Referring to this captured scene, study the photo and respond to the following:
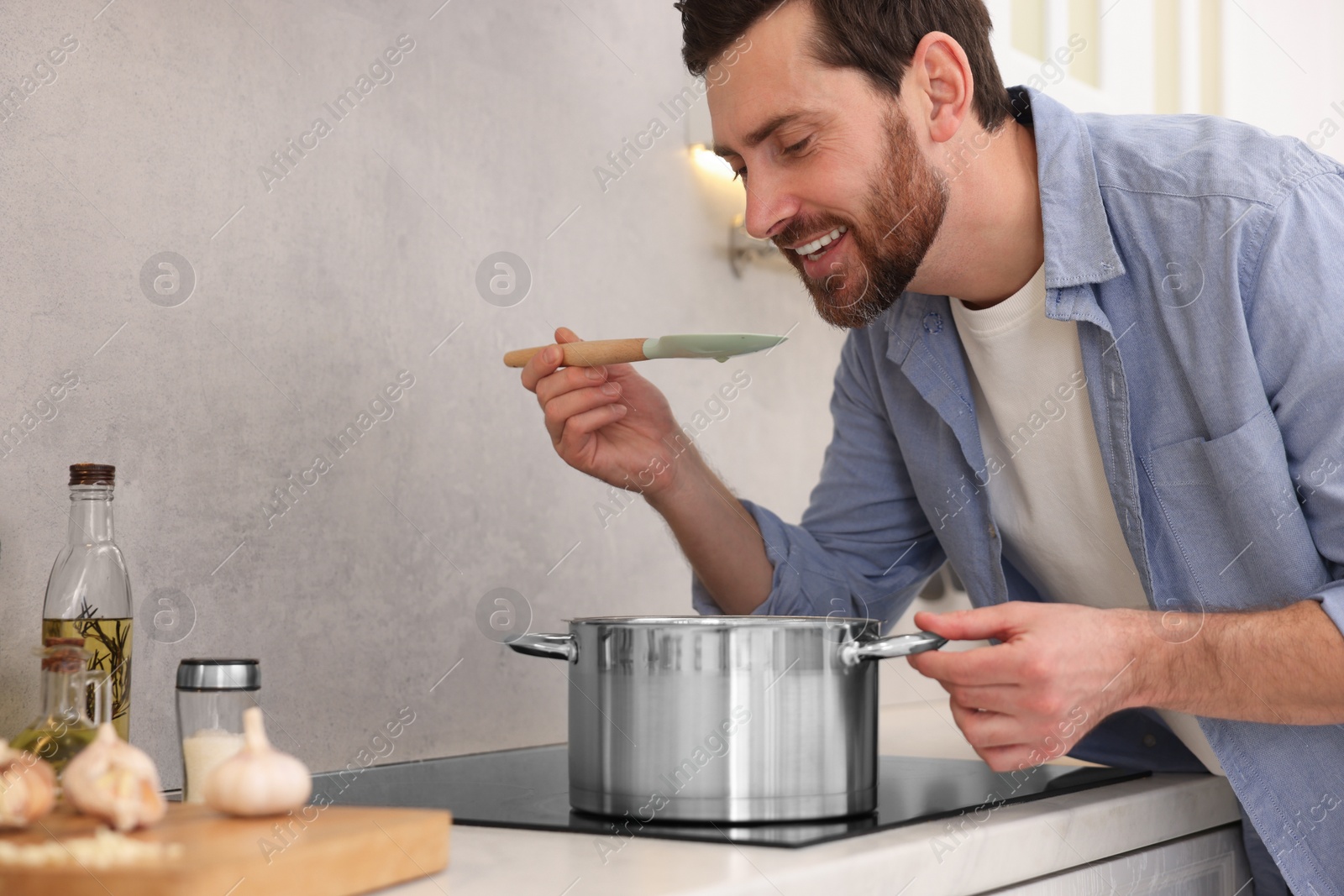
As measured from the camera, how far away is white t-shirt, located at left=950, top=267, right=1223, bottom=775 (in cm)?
111

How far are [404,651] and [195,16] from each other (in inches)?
25.3

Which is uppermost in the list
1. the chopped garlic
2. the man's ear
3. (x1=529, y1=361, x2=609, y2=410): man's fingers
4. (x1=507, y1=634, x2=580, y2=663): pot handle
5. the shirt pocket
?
the man's ear

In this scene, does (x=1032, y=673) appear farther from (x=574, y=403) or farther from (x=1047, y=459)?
(x=574, y=403)

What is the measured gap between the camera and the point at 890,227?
111cm

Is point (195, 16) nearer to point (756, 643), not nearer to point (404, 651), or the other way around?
point (404, 651)

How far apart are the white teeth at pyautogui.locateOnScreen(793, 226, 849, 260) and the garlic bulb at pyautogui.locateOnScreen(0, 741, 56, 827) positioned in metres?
0.81

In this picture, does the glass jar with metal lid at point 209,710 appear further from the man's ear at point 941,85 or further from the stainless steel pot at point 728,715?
the man's ear at point 941,85

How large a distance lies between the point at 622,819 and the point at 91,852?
0.37m

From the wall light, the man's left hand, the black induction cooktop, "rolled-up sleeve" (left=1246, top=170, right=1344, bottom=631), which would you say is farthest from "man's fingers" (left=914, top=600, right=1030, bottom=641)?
the wall light

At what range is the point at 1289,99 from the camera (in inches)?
98.0

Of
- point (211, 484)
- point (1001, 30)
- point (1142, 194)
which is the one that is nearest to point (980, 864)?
point (1142, 194)

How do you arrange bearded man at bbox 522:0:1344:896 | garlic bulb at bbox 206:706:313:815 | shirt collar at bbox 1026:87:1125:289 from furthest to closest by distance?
shirt collar at bbox 1026:87:1125:289 < bearded man at bbox 522:0:1344:896 < garlic bulb at bbox 206:706:313:815

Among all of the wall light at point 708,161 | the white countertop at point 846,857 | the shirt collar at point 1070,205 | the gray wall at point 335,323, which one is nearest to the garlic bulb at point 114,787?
the white countertop at point 846,857

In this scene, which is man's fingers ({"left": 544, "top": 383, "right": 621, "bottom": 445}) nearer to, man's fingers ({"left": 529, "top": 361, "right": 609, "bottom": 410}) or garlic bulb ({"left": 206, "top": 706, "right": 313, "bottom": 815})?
man's fingers ({"left": 529, "top": 361, "right": 609, "bottom": 410})
